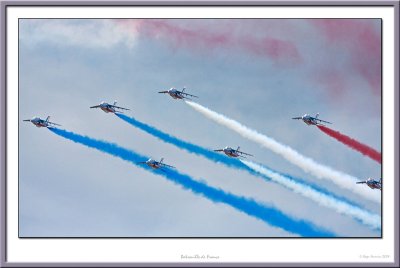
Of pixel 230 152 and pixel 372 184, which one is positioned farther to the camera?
pixel 230 152

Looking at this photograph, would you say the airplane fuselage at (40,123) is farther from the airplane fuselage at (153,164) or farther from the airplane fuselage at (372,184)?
the airplane fuselage at (372,184)

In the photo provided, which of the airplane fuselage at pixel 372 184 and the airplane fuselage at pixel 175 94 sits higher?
the airplane fuselage at pixel 175 94

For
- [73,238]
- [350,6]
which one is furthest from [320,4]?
[73,238]

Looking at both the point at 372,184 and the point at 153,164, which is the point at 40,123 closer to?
the point at 153,164

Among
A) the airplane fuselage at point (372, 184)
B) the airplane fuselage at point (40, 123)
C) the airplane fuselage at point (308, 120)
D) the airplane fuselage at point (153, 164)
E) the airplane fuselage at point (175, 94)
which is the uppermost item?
the airplane fuselage at point (175, 94)

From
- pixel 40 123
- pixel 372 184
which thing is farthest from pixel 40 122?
pixel 372 184

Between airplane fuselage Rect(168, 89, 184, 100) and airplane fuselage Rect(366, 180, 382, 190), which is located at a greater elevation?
airplane fuselage Rect(168, 89, 184, 100)

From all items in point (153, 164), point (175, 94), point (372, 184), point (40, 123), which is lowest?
point (372, 184)

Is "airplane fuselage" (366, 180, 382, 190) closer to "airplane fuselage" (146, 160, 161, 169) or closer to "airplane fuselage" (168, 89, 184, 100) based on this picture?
"airplane fuselage" (146, 160, 161, 169)

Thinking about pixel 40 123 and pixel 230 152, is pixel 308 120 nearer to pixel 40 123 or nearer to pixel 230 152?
pixel 230 152

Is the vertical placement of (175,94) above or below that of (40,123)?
above

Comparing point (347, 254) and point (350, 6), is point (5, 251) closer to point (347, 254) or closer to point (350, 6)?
point (347, 254)

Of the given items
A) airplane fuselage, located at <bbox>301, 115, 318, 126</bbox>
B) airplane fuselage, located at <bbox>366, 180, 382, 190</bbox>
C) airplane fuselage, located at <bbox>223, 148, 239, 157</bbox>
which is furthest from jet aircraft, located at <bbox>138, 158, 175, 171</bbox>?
airplane fuselage, located at <bbox>366, 180, 382, 190</bbox>

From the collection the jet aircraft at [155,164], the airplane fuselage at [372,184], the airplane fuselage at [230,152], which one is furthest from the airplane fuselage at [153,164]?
the airplane fuselage at [372,184]
